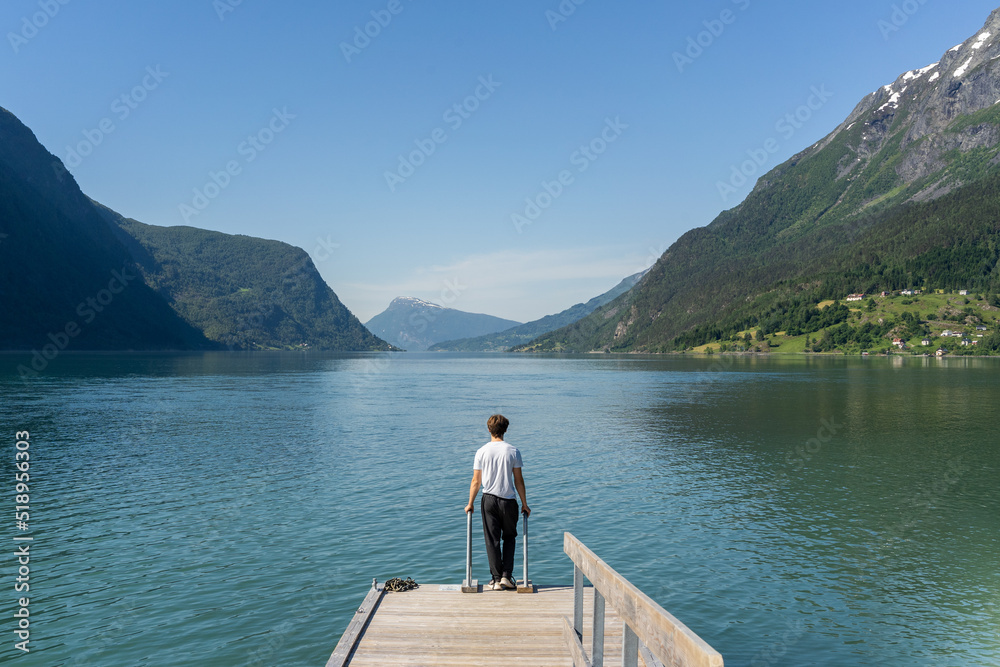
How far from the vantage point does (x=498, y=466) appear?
13336mm

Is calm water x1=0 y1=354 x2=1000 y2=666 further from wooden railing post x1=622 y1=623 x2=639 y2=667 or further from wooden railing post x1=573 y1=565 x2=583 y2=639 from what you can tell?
wooden railing post x1=622 y1=623 x2=639 y2=667

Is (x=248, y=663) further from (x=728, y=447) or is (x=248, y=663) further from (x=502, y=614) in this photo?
(x=728, y=447)

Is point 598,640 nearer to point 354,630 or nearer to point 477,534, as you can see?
point 354,630

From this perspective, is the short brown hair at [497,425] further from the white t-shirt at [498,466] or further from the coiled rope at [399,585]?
the coiled rope at [399,585]

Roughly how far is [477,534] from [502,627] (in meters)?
12.0

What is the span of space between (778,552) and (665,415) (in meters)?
46.0

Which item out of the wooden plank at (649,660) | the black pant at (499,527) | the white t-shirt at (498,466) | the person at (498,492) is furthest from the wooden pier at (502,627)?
the white t-shirt at (498,466)

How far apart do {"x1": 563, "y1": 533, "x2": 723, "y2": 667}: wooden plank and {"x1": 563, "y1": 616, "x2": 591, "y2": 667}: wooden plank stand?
180 centimetres

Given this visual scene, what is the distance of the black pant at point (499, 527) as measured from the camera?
1355 centimetres

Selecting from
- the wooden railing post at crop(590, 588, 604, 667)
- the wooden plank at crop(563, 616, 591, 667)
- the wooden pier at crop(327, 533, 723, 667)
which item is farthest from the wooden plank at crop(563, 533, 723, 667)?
the wooden plank at crop(563, 616, 591, 667)

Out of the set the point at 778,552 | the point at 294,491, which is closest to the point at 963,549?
the point at 778,552

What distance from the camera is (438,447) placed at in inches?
1752

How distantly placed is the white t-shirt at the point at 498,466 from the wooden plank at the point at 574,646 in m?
3.07

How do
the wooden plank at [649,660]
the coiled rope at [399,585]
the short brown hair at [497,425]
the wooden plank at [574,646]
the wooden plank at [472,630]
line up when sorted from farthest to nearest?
the coiled rope at [399,585], the short brown hair at [497,425], the wooden plank at [472,630], the wooden plank at [574,646], the wooden plank at [649,660]
